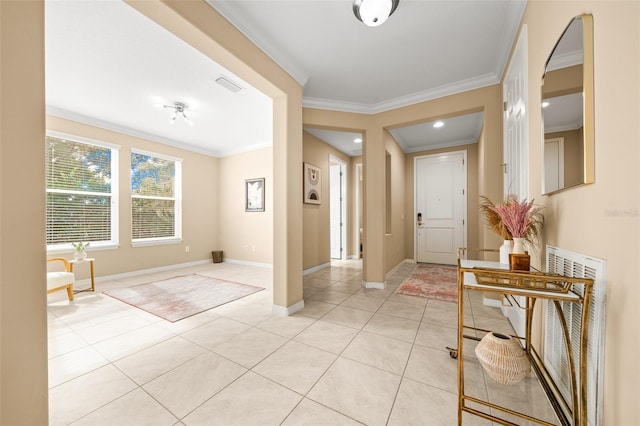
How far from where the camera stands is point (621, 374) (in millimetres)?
A: 823

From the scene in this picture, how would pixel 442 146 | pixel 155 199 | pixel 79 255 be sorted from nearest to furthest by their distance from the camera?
1. pixel 79 255
2. pixel 155 199
3. pixel 442 146

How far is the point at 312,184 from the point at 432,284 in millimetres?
2633

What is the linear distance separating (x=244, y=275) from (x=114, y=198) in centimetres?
266

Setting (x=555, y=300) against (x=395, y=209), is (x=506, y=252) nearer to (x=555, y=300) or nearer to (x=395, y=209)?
(x=555, y=300)

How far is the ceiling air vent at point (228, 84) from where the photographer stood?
2.81m

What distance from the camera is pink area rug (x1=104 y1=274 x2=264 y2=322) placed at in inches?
110

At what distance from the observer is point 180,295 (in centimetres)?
333

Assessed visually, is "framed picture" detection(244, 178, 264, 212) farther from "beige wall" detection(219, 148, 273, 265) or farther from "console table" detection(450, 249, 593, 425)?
"console table" detection(450, 249, 593, 425)

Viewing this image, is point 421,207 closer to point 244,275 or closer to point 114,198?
point 244,275

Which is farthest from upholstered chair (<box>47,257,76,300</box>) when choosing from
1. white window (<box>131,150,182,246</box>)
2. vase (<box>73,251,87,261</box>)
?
white window (<box>131,150,182,246</box>)

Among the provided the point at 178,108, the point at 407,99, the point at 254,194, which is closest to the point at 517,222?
the point at 407,99

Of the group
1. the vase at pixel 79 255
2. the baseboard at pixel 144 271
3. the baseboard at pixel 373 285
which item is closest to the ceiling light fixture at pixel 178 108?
the vase at pixel 79 255

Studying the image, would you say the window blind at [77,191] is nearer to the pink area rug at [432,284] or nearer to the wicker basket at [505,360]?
the pink area rug at [432,284]

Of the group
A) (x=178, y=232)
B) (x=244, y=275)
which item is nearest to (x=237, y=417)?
(x=244, y=275)
